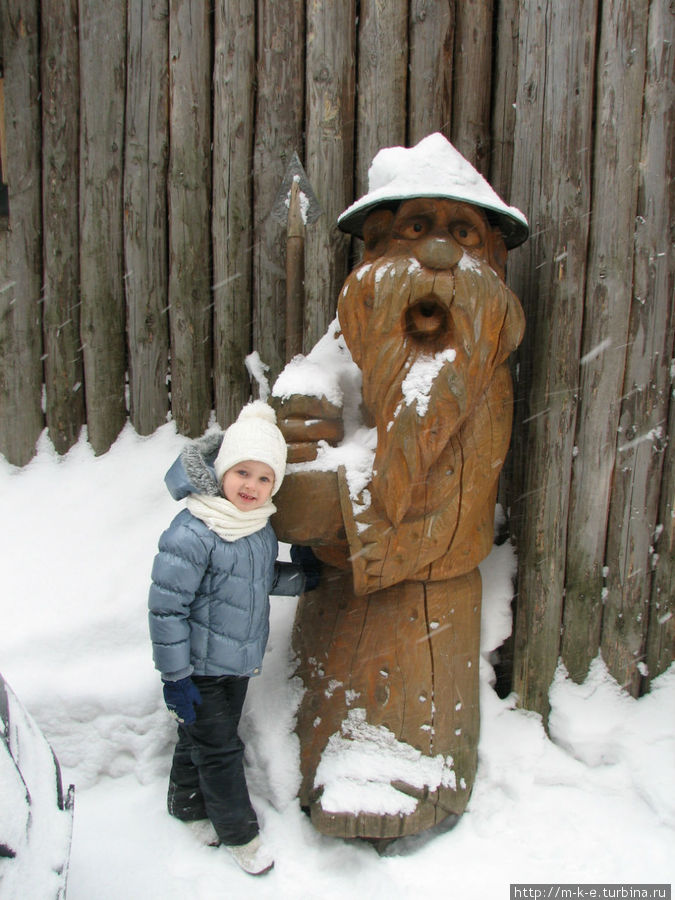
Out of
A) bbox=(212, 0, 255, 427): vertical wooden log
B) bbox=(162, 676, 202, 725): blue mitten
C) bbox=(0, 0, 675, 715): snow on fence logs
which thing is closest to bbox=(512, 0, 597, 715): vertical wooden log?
bbox=(0, 0, 675, 715): snow on fence logs

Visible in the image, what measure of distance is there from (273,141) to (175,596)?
6.65 feet

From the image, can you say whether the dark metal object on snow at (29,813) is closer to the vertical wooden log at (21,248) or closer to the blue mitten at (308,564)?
the blue mitten at (308,564)

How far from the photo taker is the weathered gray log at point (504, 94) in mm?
2924

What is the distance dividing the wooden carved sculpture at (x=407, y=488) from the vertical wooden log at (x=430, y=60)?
2.63 ft

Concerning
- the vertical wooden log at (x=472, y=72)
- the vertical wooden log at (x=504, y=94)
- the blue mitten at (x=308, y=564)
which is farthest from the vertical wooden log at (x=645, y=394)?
the blue mitten at (x=308, y=564)

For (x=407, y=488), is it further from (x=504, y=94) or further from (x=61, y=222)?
(x=61, y=222)

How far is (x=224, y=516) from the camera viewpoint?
86.7 inches

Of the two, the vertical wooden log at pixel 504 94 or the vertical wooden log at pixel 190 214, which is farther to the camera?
the vertical wooden log at pixel 190 214

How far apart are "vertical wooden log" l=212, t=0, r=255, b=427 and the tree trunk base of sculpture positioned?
3.84 feet

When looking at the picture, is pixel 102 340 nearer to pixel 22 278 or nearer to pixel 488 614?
pixel 22 278

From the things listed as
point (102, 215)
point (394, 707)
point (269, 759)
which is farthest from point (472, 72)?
point (269, 759)

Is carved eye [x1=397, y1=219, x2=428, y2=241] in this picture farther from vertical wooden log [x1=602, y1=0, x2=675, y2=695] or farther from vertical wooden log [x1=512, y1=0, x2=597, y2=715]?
vertical wooden log [x1=602, y1=0, x2=675, y2=695]

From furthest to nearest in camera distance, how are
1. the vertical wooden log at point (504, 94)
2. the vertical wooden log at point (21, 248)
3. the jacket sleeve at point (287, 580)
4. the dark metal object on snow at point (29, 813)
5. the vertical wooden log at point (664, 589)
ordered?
1. the vertical wooden log at point (21, 248)
2. the vertical wooden log at point (504, 94)
3. the vertical wooden log at point (664, 589)
4. the jacket sleeve at point (287, 580)
5. the dark metal object on snow at point (29, 813)

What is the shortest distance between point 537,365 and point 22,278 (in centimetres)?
240
